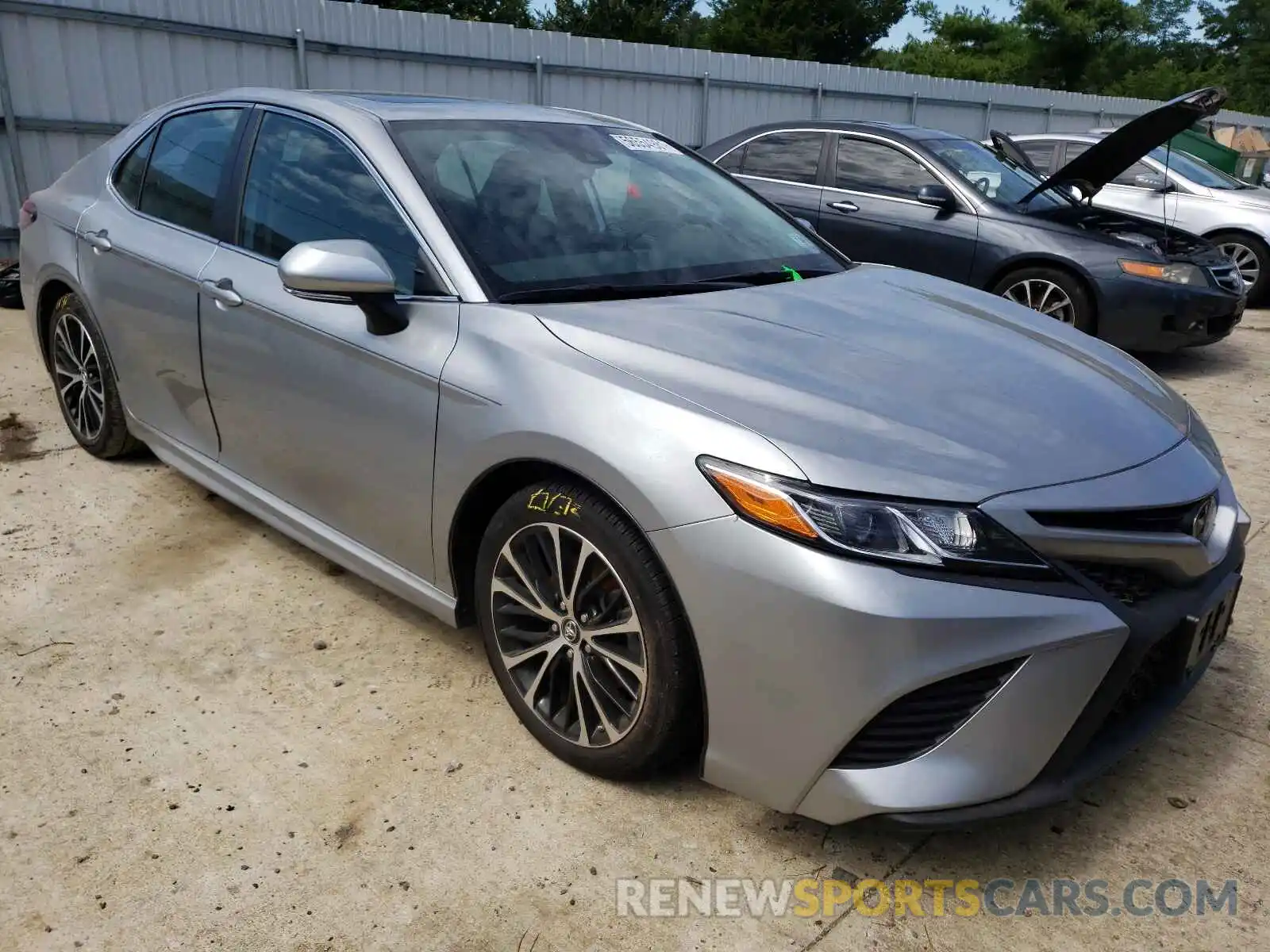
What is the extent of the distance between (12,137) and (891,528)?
330 inches

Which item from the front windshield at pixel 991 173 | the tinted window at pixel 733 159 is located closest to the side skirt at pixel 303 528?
the tinted window at pixel 733 159

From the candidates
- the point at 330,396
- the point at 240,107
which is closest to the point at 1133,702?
the point at 330,396

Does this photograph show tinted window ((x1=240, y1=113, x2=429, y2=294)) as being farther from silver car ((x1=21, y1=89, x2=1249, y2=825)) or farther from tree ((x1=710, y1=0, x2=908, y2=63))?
tree ((x1=710, y1=0, x2=908, y2=63))

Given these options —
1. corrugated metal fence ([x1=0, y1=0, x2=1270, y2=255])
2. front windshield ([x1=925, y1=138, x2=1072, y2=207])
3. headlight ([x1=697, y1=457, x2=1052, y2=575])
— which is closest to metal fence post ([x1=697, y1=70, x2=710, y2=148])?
corrugated metal fence ([x1=0, y1=0, x2=1270, y2=255])

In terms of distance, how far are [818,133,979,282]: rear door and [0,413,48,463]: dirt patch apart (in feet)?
16.2

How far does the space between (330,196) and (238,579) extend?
132 centimetres

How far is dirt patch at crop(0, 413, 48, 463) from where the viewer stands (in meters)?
4.53

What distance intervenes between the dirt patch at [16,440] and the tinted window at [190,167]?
1.42 metres

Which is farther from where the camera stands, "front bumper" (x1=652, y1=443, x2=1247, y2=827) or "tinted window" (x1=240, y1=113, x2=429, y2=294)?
"tinted window" (x1=240, y1=113, x2=429, y2=294)

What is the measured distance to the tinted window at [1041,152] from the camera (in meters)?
9.27

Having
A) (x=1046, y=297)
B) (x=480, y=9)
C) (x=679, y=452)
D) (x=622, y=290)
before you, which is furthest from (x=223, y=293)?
(x=480, y=9)

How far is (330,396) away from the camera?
286cm

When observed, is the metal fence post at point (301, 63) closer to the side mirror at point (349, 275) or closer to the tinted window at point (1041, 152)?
the tinted window at point (1041, 152)

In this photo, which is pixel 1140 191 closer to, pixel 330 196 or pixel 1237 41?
pixel 330 196
